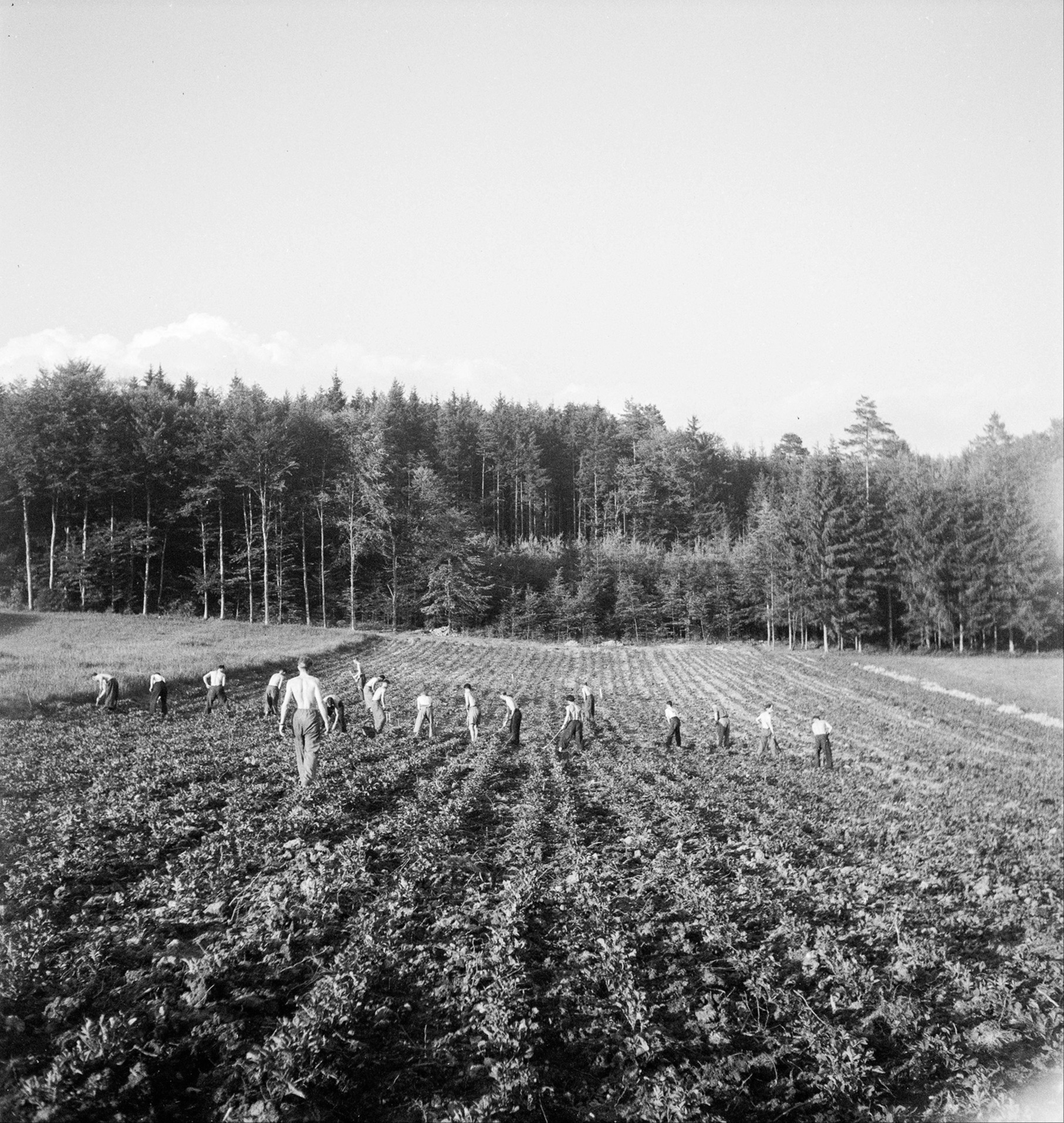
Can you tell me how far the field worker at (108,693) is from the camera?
60.6ft

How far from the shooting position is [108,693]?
18.7 metres

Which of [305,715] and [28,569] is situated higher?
[28,569]

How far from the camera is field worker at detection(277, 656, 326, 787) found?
9750 mm

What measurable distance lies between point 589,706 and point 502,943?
680 inches

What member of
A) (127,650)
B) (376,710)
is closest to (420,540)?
(127,650)

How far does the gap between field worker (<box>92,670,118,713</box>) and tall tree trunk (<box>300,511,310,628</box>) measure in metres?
32.2

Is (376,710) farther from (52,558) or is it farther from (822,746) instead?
(52,558)

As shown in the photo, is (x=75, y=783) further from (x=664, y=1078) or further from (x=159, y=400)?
(x=159, y=400)

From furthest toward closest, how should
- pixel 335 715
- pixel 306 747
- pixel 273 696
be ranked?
pixel 273 696 → pixel 335 715 → pixel 306 747

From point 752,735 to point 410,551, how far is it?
130 ft

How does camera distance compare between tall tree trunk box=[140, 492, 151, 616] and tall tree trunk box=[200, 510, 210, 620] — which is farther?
tall tree trunk box=[200, 510, 210, 620]

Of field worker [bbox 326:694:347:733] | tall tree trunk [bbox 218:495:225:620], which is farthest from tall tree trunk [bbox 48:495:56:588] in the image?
field worker [bbox 326:694:347:733]

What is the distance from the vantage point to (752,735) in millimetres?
21484

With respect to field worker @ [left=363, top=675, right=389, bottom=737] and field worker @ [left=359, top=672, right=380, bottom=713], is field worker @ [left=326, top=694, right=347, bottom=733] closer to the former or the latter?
field worker @ [left=363, top=675, right=389, bottom=737]
